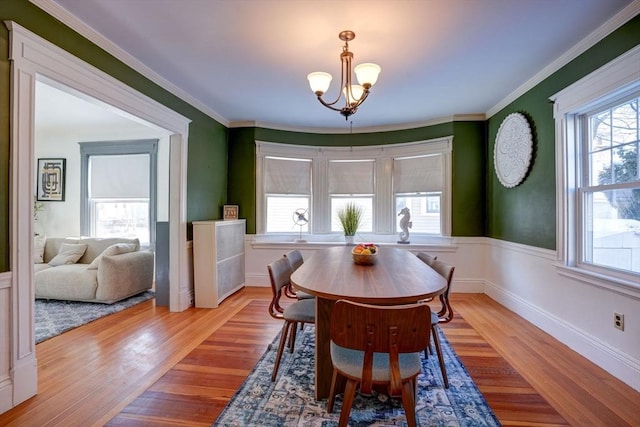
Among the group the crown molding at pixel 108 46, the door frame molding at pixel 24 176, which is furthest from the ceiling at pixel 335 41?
the door frame molding at pixel 24 176

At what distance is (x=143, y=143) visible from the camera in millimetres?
4836

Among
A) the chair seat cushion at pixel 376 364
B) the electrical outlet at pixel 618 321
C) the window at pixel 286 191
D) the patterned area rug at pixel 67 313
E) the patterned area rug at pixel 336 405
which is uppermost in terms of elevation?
the window at pixel 286 191

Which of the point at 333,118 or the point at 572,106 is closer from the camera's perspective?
the point at 572,106

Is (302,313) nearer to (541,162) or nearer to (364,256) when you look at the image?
(364,256)

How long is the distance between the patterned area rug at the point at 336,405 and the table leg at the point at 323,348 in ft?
0.27

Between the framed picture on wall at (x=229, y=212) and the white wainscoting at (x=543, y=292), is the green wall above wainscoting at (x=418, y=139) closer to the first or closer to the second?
the framed picture on wall at (x=229, y=212)

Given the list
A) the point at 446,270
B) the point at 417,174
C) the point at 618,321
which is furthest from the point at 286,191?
the point at 618,321

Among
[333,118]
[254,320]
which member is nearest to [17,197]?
[254,320]

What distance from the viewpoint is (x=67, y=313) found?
11.2 ft

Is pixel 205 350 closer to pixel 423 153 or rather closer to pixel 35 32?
pixel 35 32

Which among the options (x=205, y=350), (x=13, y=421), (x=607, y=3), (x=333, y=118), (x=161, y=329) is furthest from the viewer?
(x=333, y=118)

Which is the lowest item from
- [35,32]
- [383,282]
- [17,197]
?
[383,282]

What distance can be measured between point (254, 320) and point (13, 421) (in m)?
1.85

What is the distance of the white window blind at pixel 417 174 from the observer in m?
4.48
